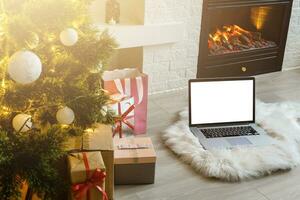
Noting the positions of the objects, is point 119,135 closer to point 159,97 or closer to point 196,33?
point 159,97

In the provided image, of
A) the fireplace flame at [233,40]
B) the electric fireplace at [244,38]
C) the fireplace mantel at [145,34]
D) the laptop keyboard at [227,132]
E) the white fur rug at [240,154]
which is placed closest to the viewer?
the white fur rug at [240,154]

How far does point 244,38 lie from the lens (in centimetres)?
345

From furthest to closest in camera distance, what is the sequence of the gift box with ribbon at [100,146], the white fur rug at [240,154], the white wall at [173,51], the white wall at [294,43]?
1. the white wall at [294,43]
2. the white wall at [173,51]
3. the white fur rug at [240,154]
4. the gift box with ribbon at [100,146]

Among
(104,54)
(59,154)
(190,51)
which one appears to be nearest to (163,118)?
(190,51)

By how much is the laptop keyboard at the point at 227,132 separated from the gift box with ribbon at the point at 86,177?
0.93 metres

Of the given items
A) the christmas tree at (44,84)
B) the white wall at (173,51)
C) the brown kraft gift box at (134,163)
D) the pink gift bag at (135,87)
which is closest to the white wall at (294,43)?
the white wall at (173,51)

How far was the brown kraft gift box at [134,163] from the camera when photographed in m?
1.85

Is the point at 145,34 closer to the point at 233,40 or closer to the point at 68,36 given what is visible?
the point at 233,40

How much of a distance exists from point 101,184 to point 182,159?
0.72 metres

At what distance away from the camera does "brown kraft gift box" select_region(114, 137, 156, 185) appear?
1.85m

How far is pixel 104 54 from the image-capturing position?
1.58 meters

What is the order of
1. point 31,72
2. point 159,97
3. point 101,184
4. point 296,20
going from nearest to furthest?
1. point 31,72
2. point 101,184
3. point 159,97
4. point 296,20

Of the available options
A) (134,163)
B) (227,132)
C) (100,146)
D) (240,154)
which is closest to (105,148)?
(100,146)

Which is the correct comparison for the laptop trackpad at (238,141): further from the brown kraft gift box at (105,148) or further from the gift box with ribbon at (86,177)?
the gift box with ribbon at (86,177)
